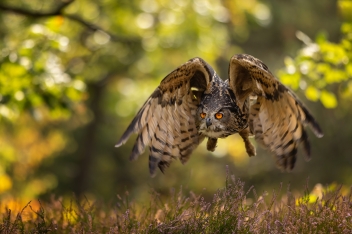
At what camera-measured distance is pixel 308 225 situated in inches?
209

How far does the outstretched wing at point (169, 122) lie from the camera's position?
6.34 m

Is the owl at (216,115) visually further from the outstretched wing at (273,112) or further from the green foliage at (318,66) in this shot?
the green foliage at (318,66)

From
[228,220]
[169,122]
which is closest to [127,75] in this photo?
[169,122]

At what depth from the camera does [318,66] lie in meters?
7.77

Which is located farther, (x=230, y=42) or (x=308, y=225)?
(x=230, y=42)

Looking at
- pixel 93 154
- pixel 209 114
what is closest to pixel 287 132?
pixel 209 114

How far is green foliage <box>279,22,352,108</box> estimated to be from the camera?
293 inches

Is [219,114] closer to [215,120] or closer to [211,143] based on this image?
[215,120]

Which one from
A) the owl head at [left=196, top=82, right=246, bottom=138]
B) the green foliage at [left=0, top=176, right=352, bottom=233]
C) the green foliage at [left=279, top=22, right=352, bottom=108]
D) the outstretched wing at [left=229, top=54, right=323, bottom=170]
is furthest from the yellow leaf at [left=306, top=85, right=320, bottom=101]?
the green foliage at [left=0, top=176, right=352, bottom=233]

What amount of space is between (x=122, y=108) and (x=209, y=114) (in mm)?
9155

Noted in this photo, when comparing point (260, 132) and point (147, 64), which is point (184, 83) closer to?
point (260, 132)

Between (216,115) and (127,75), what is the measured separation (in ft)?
42.9

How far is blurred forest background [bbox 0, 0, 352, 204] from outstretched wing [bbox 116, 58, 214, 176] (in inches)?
Answer: 41.1

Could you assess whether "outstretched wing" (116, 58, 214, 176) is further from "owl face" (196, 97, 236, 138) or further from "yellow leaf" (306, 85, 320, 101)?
"yellow leaf" (306, 85, 320, 101)
